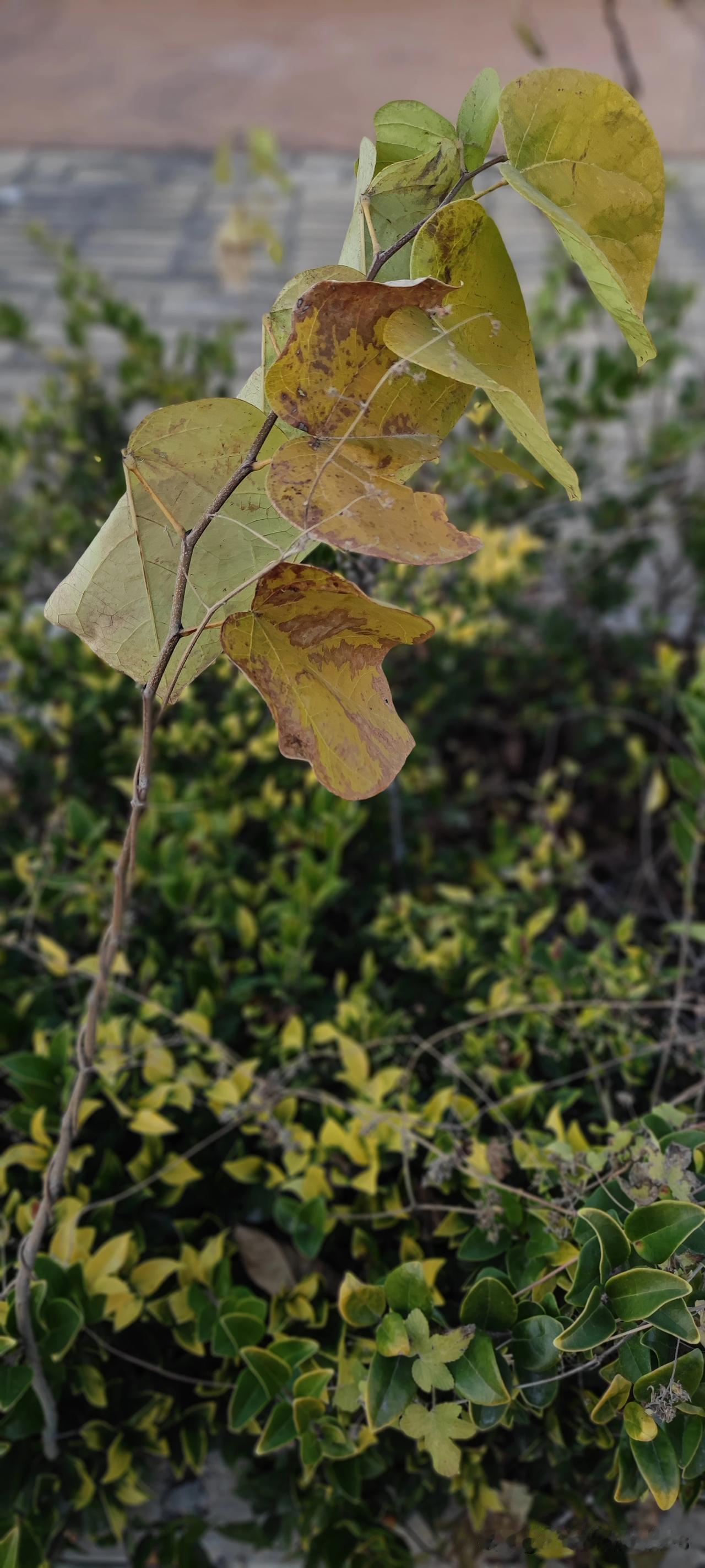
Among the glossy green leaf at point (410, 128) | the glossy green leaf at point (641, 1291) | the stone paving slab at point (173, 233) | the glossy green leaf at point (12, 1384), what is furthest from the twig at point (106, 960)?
the stone paving slab at point (173, 233)

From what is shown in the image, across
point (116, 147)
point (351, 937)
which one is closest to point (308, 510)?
point (351, 937)

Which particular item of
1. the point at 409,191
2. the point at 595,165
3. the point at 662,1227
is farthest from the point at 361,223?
the point at 662,1227

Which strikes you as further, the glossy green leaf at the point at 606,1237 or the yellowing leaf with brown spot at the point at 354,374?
the glossy green leaf at the point at 606,1237

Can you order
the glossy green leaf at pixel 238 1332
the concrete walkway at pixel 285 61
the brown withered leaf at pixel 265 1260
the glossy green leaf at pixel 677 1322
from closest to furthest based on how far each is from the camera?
the glossy green leaf at pixel 677 1322 → the glossy green leaf at pixel 238 1332 → the brown withered leaf at pixel 265 1260 → the concrete walkway at pixel 285 61

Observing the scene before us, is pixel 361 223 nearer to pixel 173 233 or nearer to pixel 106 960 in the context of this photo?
pixel 106 960

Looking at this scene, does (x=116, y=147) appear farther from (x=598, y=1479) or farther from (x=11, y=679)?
(x=598, y=1479)

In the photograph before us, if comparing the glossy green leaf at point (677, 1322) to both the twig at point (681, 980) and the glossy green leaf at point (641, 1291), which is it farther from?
the twig at point (681, 980)
